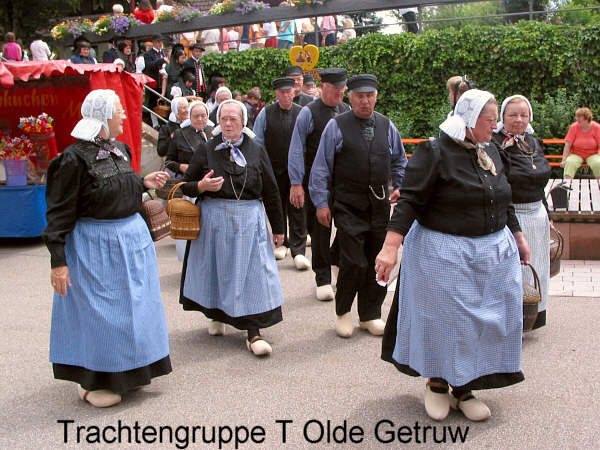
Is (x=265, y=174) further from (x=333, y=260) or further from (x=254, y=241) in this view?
(x=333, y=260)

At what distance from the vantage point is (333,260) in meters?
7.15

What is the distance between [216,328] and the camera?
598 centimetres

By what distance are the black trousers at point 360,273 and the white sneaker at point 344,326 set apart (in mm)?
43

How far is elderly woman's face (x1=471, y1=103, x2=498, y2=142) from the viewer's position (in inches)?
158

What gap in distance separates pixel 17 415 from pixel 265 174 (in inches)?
94.5

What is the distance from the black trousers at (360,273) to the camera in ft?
18.7

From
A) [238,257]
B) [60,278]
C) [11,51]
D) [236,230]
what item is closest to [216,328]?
[238,257]

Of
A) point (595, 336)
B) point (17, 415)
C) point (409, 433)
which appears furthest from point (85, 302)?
point (595, 336)

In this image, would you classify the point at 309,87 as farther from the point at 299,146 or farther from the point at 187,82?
the point at 187,82

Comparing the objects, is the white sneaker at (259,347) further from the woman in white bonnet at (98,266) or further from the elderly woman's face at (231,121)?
the elderly woman's face at (231,121)

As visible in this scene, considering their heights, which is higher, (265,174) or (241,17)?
(241,17)

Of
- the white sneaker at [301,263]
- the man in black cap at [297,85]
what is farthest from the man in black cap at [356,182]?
the man in black cap at [297,85]

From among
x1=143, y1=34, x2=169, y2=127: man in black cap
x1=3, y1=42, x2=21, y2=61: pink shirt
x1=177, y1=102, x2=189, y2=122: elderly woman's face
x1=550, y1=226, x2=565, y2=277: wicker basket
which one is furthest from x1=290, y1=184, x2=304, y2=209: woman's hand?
x1=143, y1=34, x2=169, y2=127: man in black cap

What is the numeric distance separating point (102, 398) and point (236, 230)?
1561 mm
